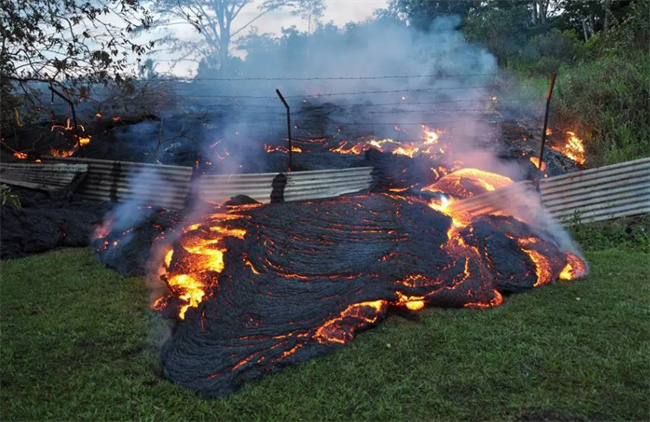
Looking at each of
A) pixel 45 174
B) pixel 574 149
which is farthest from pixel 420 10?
pixel 45 174

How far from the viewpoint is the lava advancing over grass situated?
432 centimetres

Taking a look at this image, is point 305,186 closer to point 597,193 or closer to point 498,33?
point 597,193

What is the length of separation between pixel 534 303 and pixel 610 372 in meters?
1.37

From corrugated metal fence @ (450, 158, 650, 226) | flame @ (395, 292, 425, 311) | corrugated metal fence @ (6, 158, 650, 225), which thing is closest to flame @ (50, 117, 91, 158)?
corrugated metal fence @ (6, 158, 650, 225)

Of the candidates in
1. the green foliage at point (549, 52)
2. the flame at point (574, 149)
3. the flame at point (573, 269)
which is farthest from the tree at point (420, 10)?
the flame at point (573, 269)

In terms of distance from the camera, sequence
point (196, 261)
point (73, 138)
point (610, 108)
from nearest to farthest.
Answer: point (196, 261) < point (73, 138) < point (610, 108)

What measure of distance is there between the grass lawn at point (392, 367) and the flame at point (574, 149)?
5234 mm

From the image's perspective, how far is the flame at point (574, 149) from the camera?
10.1 metres

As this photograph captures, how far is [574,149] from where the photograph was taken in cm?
1031

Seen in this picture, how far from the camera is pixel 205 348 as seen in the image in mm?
4309

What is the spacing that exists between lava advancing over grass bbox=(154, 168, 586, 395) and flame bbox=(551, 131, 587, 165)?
4.09m

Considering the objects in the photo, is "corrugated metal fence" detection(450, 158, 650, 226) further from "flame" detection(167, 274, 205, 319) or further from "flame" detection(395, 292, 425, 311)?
"flame" detection(167, 274, 205, 319)

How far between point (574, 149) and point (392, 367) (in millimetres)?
8195

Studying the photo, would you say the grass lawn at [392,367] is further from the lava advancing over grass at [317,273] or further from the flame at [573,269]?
the flame at [573,269]
